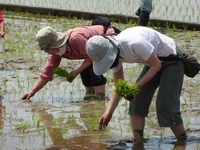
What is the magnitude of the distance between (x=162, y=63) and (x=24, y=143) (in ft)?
4.35

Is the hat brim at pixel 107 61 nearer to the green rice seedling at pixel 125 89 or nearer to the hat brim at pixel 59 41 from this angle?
the green rice seedling at pixel 125 89

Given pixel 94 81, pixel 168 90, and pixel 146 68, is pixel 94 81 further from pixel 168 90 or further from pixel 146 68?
pixel 168 90

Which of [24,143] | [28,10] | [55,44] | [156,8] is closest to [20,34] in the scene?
[28,10]

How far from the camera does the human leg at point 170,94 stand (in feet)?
14.4

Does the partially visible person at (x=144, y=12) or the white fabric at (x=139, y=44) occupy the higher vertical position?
the partially visible person at (x=144, y=12)

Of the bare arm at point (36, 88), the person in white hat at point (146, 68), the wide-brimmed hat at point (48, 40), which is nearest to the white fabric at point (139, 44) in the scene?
the person in white hat at point (146, 68)

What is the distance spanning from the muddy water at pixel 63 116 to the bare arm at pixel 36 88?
2.9 inches

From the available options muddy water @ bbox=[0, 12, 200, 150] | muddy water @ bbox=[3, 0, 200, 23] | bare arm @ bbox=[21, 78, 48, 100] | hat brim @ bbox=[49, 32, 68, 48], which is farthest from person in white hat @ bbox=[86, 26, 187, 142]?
muddy water @ bbox=[3, 0, 200, 23]

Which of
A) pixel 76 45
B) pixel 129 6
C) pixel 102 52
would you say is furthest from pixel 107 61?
pixel 129 6

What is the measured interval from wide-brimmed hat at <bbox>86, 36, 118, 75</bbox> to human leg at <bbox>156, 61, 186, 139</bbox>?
22.4 inches

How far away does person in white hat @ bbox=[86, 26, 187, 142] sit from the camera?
402cm

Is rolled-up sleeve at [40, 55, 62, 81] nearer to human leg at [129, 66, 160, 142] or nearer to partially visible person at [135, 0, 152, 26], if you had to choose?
human leg at [129, 66, 160, 142]

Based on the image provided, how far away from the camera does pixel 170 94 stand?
172 inches

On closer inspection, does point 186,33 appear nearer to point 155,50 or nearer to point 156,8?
point 156,8
